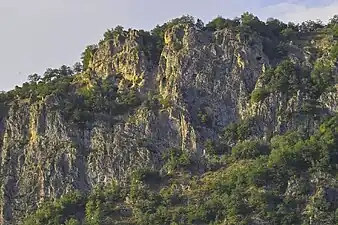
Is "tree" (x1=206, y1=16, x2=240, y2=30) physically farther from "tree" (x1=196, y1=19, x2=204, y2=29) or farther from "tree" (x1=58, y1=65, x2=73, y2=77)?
"tree" (x1=58, y1=65, x2=73, y2=77)

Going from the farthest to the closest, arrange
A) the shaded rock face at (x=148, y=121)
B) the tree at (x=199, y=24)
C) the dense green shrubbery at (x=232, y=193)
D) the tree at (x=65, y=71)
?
the tree at (x=65, y=71), the tree at (x=199, y=24), the shaded rock face at (x=148, y=121), the dense green shrubbery at (x=232, y=193)

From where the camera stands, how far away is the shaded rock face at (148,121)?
3095 inches

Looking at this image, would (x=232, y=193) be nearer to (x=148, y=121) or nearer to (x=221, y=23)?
(x=148, y=121)

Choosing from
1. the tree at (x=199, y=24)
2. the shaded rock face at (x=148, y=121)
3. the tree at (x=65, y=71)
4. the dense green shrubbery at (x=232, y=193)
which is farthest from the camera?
the tree at (x=65, y=71)

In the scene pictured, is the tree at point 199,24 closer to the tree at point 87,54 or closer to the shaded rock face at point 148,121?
the shaded rock face at point 148,121

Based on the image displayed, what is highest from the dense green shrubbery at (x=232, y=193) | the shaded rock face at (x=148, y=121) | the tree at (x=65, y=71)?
the tree at (x=65, y=71)

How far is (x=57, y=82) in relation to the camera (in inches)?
3637

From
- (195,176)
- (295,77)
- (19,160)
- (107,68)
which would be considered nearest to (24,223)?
(19,160)

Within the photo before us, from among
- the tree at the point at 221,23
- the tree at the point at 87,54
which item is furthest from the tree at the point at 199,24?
the tree at the point at 87,54

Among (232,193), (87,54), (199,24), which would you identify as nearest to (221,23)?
(199,24)

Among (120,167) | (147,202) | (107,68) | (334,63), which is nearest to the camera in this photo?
(147,202)

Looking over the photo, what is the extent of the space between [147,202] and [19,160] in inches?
591

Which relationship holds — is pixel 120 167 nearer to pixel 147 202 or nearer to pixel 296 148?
pixel 147 202

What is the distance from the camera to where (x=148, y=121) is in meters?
81.5
